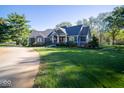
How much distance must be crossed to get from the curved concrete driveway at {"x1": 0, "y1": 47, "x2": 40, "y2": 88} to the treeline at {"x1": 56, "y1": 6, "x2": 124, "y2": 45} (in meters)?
0.79

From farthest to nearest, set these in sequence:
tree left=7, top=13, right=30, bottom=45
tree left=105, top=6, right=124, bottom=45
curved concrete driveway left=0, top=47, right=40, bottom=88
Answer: tree left=105, top=6, right=124, bottom=45 → tree left=7, top=13, right=30, bottom=45 → curved concrete driveway left=0, top=47, right=40, bottom=88

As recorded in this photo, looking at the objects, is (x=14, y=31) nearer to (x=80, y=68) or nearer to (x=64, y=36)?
(x=64, y=36)

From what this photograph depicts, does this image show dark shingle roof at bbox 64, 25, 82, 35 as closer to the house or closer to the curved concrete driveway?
the house

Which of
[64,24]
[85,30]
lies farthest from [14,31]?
[85,30]

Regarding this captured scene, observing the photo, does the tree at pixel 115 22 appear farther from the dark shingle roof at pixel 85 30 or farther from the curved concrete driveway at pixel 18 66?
the curved concrete driveway at pixel 18 66

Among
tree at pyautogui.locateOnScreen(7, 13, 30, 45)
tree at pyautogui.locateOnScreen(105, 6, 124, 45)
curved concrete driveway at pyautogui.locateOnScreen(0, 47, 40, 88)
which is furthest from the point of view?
tree at pyautogui.locateOnScreen(105, 6, 124, 45)

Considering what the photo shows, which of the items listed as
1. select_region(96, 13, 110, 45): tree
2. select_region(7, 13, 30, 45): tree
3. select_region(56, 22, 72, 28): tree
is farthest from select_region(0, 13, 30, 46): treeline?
select_region(96, 13, 110, 45): tree

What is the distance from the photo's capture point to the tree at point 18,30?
4.73 meters

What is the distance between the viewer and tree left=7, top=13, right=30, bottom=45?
15.5ft

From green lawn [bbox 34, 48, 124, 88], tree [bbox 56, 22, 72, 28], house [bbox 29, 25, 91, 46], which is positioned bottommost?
green lawn [bbox 34, 48, 124, 88]
